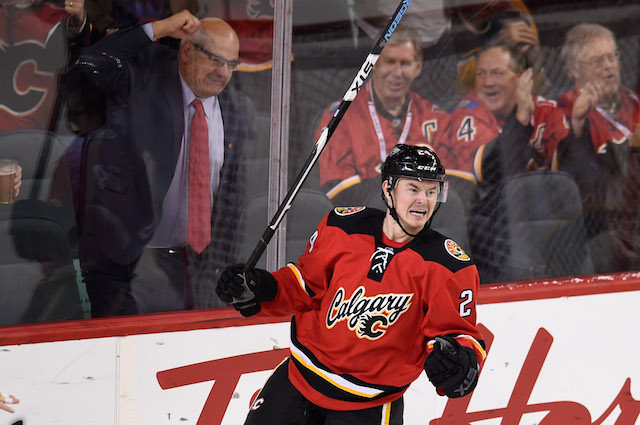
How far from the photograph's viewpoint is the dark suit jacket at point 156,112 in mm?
2838

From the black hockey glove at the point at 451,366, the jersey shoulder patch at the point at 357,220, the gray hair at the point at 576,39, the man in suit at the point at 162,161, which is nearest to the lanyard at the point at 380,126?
the man in suit at the point at 162,161

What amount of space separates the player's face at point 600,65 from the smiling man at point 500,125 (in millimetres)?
224

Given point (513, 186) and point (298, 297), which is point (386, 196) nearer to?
point (298, 297)

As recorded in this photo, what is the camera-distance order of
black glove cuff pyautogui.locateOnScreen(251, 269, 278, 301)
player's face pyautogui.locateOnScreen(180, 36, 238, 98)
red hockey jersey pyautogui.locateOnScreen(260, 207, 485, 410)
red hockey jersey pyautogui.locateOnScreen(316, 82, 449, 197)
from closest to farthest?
red hockey jersey pyautogui.locateOnScreen(260, 207, 485, 410) < black glove cuff pyautogui.locateOnScreen(251, 269, 278, 301) < player's face pyautogui.locateOnScreen(180, 36, 238, 98) < red hockey jersey pyautogui.locateOnScreen(316, 82, 449, 197)

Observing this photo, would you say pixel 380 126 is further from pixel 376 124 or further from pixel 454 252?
pixel 454 252

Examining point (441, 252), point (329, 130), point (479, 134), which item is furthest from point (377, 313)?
point (479, 134)

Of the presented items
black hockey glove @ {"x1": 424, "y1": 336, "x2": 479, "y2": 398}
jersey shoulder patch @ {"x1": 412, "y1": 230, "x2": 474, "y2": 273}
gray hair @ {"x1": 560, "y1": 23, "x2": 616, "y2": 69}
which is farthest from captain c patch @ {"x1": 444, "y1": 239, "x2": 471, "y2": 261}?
gray hair @ {"x1": 560, "y1": 23, "x2": 616, "y2": 69}

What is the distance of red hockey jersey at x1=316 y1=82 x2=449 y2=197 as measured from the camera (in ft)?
10.8

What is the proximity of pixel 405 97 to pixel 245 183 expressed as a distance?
78 cm

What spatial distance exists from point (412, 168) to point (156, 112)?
3.71ft

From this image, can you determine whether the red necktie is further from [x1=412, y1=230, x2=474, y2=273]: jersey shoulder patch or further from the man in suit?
[x1=412, y1=230, x2=474, y2=273]: jersey shoulder patch

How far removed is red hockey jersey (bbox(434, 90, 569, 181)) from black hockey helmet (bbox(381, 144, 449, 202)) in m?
1.18

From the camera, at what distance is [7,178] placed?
2750mm

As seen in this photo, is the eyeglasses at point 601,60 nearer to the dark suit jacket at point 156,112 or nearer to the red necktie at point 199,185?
the dark suit jacket at point 156,112
